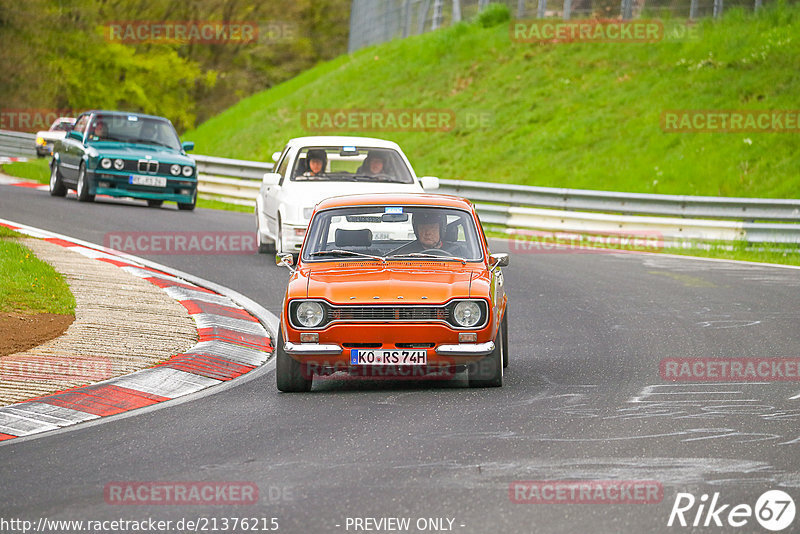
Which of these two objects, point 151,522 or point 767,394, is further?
point 767,394

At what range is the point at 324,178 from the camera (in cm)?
1587

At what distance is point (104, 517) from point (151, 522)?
0.78 feet

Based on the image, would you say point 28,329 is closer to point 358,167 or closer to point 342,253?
point 342,253

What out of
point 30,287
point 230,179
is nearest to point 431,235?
point 30,287

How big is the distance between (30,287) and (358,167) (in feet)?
18.3

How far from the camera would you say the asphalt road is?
5.65m

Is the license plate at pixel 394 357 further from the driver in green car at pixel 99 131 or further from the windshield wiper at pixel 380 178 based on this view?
the driver in green car at pixel 99 131

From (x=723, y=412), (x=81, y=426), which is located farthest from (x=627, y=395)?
(x=81, y=426)

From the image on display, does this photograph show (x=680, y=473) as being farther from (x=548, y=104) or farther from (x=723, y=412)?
(x=548, y=104)

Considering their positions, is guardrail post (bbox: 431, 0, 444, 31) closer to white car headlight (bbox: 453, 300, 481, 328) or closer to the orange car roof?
the orange car roof

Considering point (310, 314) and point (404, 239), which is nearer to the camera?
point (310, 314)

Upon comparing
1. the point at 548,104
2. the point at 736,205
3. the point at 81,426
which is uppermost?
the point at 548,104

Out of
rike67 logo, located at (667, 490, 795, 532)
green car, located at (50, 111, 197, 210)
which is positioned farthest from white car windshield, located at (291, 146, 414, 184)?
rike67 logo, located at (667, 490, 795, 532)

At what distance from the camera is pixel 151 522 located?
5.50 m
